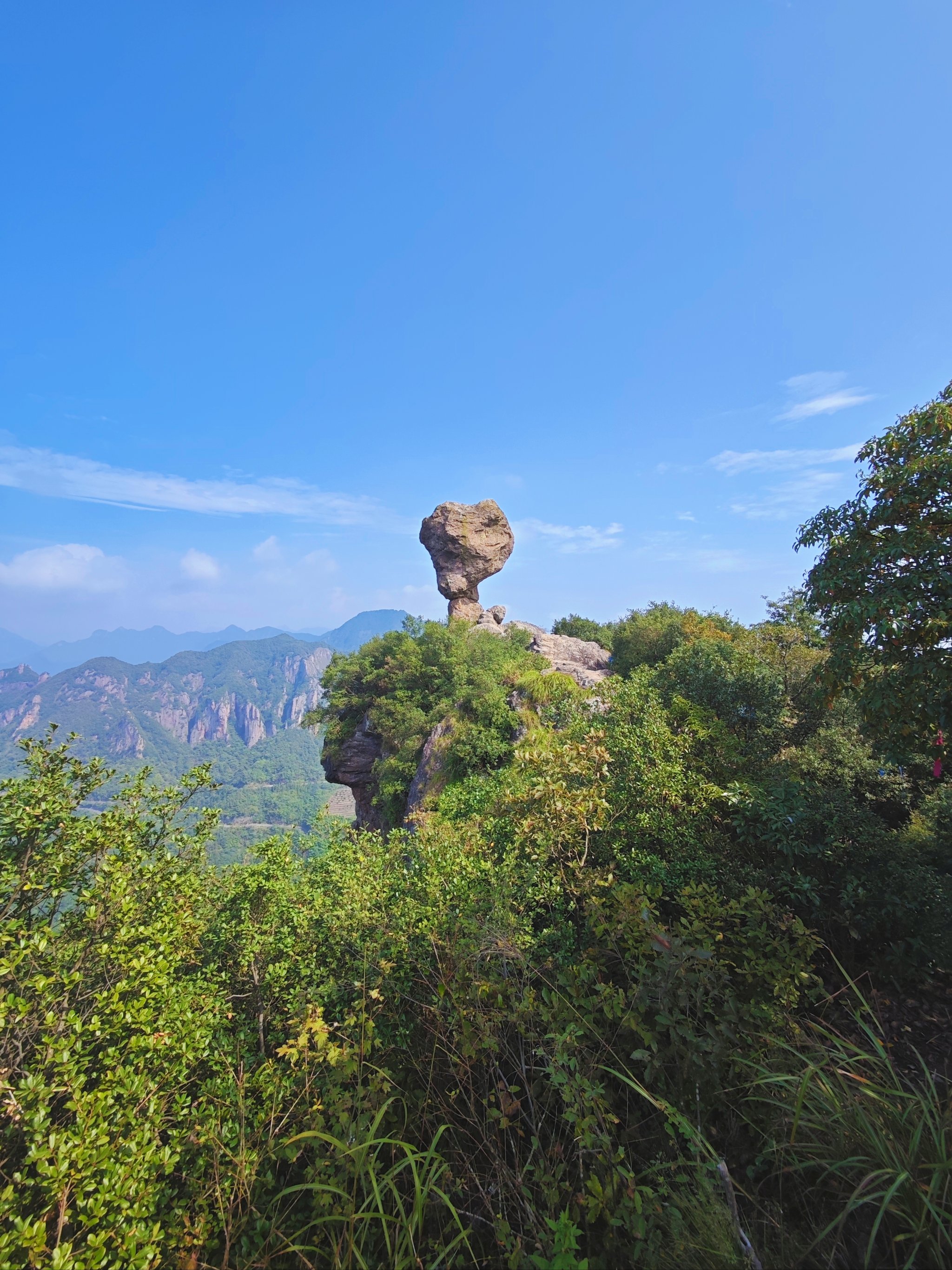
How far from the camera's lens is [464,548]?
32.2 metres

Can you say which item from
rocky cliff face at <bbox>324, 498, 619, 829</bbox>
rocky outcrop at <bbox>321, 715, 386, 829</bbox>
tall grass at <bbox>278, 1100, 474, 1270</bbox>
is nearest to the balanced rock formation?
rocky cliff face at <bbox>324, 498, 619, 829</bbox>

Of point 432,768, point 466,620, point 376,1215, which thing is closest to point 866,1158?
point 376,1215

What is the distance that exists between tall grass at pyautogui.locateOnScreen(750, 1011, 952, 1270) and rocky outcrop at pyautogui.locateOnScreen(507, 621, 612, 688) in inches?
657

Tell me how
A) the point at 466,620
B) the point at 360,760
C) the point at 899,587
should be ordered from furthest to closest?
the point at 466,620, the point at 360,760, the point at 899,587

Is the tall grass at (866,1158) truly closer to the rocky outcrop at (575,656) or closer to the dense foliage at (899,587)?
the dense foliage at (899,587)

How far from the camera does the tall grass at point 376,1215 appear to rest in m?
2.19

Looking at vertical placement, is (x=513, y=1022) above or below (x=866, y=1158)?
below

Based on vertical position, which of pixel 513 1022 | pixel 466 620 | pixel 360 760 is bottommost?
pixel 360 760

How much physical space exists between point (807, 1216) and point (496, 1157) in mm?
1470

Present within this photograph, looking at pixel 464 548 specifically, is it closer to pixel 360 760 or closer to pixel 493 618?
pixel 493 618

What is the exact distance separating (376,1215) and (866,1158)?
2.05m

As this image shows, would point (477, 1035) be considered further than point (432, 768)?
No

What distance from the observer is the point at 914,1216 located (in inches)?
72.4

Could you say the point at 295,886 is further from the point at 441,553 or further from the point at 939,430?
the point at 441,553
